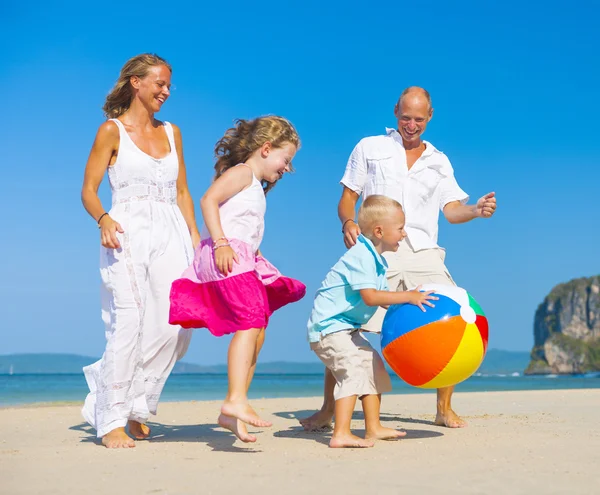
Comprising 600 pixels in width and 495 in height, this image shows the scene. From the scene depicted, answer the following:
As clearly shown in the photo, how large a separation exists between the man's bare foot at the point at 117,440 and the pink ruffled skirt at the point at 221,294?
817 mm

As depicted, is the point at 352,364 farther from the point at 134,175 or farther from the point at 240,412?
the point at 134,175

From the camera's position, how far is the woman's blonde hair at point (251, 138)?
5.36 m

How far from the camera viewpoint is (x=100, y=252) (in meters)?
5.45

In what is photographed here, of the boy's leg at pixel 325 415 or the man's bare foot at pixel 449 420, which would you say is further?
the man's bare foot at pixel 449 420

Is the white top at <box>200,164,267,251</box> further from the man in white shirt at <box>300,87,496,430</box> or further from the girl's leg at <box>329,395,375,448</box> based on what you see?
the girl's leg at <box>329,395,375,448</box>

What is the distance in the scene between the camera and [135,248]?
17.6ft

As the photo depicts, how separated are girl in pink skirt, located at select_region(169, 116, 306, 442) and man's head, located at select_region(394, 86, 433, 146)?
1163 millimetres

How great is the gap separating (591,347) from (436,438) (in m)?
156

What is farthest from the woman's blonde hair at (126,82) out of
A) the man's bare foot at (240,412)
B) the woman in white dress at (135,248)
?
the man's bare foot at (240,412)

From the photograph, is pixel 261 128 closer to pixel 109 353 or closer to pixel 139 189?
pixel 139 189

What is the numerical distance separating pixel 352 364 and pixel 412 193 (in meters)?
1.65

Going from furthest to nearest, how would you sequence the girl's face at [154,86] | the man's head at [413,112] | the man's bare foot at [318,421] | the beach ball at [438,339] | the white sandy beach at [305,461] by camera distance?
1. the man's head at [413,112]
2. the man's bare foot at [318,421]
3. the girl's face at [154,86]
4. the beach ball at [438,339]
5. the white sandy beach at [305,461]

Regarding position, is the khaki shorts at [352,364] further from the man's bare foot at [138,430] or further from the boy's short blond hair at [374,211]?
the man's bare foot at [138,430]

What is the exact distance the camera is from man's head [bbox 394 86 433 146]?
6172 millimetres
